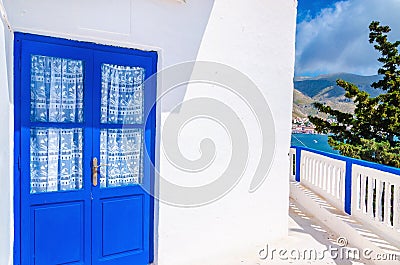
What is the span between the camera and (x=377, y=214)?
3.57m

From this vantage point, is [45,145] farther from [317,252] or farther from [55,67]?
[317,252]

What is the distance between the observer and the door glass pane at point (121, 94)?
2.87 m

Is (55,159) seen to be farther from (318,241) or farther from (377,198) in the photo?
(377,198)

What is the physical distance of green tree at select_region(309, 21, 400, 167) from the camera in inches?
381

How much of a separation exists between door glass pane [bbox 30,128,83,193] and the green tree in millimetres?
8372

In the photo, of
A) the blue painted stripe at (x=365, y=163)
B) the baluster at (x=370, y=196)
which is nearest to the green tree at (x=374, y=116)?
the blue painted stripe at (x=365, y=163)

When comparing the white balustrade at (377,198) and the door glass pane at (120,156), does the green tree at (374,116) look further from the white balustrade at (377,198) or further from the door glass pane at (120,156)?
the door glass pane at (120,156)

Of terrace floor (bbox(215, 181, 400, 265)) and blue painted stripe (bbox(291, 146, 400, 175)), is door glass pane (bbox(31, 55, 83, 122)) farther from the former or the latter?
blue painted stripe (bbox(291, 146, 400, 175))

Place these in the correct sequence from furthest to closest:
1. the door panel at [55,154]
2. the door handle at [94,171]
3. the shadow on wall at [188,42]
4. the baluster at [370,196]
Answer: the baluster at [370,196]
the shadow on wall at [188,42]
the door handle at [94,171]
the door panel at [55,154]

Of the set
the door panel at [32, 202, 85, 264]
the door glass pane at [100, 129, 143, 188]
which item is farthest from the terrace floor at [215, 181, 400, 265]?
the door panel at [32, 202, 85, 264]

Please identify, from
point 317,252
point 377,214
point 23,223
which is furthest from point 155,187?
point 377,214

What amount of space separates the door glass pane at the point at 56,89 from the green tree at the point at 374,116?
8423 mm

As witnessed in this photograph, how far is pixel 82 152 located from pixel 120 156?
356mm

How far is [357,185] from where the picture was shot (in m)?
3.99
